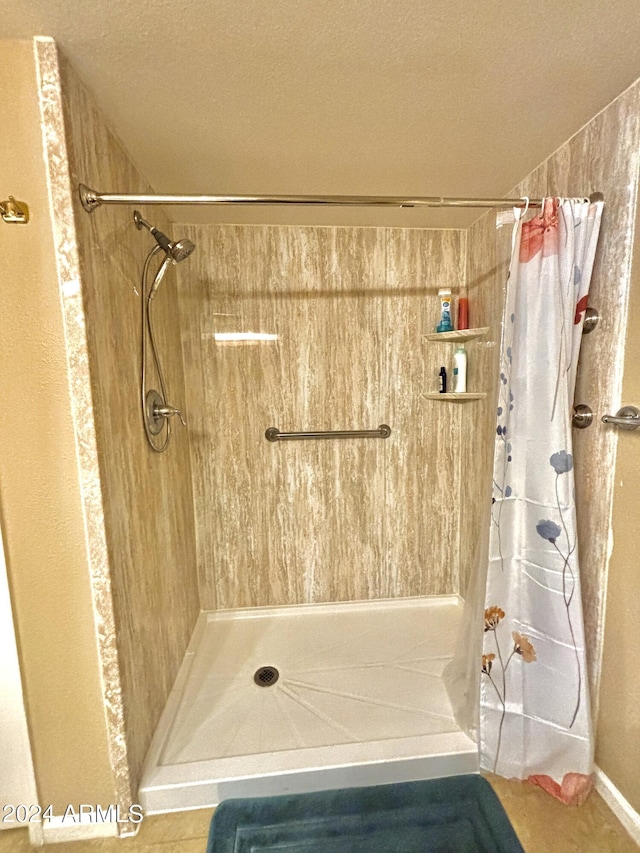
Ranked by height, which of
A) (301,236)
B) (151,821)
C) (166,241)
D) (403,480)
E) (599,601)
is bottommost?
(151,821)

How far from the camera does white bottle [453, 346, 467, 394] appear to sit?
6.32 ft

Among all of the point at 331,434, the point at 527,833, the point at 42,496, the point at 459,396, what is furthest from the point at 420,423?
the point at 42,496

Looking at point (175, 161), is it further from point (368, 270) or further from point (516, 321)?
point (516, 321)

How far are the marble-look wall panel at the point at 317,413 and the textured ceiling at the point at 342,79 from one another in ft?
1.57

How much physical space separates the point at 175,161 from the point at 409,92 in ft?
2.73

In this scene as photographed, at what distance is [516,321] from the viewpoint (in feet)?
3.87

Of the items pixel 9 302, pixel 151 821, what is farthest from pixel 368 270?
pixel 151 821

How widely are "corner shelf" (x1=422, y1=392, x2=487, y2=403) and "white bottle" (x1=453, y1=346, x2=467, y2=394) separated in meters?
0.03

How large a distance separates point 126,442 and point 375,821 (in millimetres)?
1381

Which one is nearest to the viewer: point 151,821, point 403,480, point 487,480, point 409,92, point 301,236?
point 409,92

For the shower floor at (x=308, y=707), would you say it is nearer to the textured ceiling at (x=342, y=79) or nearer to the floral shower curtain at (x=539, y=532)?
the floral shower curtain at (x=539, y=532)

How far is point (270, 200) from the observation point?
3.41 ft

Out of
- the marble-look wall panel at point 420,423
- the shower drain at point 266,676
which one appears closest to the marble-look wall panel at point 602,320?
the marble-look wall panel at point 420,423

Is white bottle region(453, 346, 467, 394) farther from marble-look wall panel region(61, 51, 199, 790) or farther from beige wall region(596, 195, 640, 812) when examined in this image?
marble-look wall panel region(61, 51, 199, 790)
